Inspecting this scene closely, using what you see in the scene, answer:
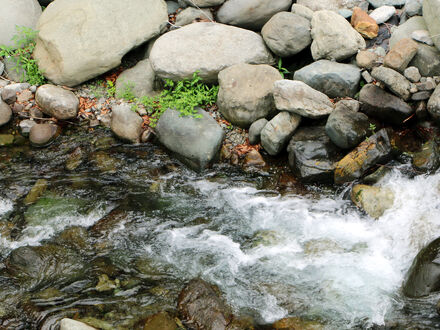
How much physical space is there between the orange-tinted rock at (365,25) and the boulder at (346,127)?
1.58 m

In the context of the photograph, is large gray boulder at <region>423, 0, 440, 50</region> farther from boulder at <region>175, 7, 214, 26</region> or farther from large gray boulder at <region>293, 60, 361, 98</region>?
boulder at <region>175, 7, 214, 26</region>

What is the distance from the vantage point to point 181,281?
16.5 ft

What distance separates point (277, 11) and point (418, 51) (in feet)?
8.13

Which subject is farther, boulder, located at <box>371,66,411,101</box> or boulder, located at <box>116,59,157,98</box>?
boulder, located at <box>116,59,157,98</box>

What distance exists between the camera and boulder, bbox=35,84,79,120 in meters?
7.49

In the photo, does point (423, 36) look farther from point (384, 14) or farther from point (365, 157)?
point (365, 157)

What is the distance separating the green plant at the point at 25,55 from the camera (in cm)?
802

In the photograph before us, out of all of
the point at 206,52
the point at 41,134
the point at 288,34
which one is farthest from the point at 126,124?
the point at 288,34

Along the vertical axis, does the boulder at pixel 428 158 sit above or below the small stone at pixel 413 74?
below

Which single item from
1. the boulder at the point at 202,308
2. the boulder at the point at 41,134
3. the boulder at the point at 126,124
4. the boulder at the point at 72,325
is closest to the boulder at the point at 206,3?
the boulder at the point at 126,124

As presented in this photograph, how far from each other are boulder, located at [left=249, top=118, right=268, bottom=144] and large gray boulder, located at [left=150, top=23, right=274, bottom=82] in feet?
3.67

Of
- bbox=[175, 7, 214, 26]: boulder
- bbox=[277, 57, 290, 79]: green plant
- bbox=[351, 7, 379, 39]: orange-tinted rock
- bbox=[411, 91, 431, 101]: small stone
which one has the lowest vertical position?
bbox=[277, 57, 290, 79]: green plant

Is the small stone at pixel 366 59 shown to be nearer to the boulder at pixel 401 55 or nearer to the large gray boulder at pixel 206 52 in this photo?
the boulder at pixel 401 55

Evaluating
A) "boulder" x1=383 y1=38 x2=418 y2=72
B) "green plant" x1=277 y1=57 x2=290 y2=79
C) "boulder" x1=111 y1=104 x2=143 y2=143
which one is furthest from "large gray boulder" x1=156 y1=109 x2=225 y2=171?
"boulder" x1=383 y1=38 x2=418 y2=72
